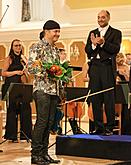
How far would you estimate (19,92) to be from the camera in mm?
6496

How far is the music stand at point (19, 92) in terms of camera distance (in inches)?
251

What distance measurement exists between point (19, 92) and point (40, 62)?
1.98 metres

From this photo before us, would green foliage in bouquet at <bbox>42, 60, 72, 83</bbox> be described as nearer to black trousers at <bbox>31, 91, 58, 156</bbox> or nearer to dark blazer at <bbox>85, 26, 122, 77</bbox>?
black trousers at <bbox>31, 91, 58, 156</bbox>

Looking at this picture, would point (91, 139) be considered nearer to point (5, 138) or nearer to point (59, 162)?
point (59, 162)

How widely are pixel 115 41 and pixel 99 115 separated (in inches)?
38.9

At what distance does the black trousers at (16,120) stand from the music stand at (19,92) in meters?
0.21

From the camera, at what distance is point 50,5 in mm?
12305

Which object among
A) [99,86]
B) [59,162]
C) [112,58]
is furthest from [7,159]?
[112,58]

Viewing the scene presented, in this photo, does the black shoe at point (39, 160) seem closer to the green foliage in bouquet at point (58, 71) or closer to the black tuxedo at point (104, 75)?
the green foliage in bouquet at point (58, 71)

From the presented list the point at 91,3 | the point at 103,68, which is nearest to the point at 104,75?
the point at 103,68

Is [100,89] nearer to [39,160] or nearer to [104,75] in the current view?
[104,75]

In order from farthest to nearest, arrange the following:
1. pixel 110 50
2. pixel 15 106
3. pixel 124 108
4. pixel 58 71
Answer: pixel 124 108
pixel 15 106
pixel 110 50
pixel 58 71

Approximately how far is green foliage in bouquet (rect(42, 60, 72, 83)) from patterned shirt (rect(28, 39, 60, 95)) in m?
0.06

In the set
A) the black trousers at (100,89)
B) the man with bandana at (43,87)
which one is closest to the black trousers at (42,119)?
the man with bandana at (43,87)
